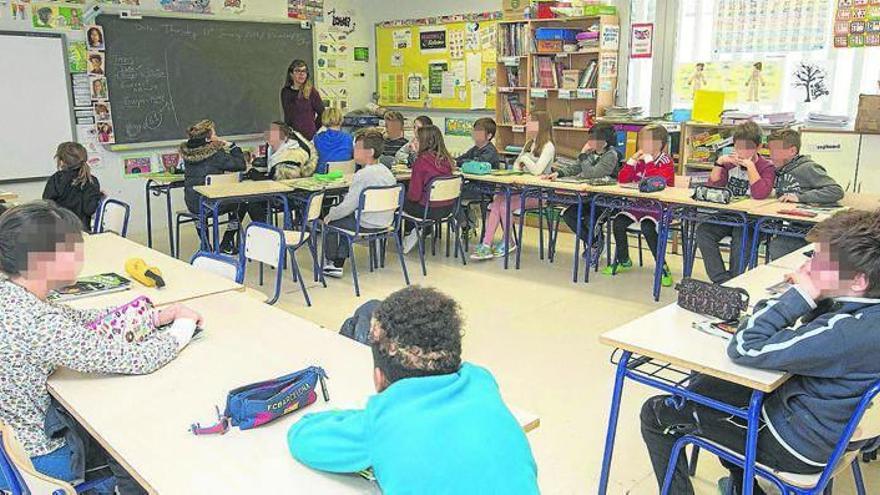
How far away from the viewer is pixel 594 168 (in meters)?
5.79

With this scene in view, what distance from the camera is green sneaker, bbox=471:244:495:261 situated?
20.2ft

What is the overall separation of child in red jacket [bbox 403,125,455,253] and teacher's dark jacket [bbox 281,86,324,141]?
90.8 inches

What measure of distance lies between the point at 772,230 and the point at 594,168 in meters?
1.67

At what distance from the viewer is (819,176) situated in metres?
4.59

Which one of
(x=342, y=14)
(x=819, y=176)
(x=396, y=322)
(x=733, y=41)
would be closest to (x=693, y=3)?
(x=733, y=41)

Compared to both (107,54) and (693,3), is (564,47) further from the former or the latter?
(107,54)

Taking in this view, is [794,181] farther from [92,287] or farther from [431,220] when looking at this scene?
[92,287]

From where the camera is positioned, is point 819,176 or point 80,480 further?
point 819,176

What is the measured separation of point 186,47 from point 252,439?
6.64m

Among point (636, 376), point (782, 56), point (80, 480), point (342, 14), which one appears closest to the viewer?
point (80, 480)

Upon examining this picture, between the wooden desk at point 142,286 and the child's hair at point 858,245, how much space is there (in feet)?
6.77

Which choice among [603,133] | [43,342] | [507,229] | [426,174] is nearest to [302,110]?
[426,174]

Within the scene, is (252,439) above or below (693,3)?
below

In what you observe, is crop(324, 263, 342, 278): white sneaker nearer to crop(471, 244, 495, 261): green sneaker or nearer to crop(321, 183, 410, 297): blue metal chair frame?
crop(321, 183, 410, 297): blue metal chair frame
